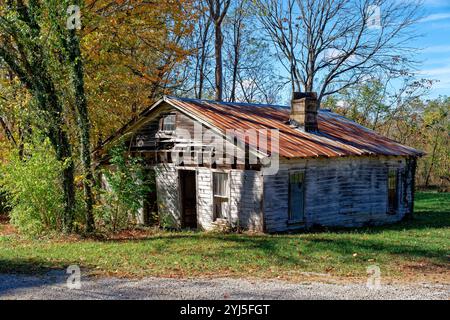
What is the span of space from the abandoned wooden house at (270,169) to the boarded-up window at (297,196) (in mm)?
34

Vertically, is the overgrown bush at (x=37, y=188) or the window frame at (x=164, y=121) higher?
the window frame at (x=164, y=121)

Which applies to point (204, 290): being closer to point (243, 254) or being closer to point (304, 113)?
point (243, 254)

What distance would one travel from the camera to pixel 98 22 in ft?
52.0

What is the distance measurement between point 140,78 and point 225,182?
364 inches

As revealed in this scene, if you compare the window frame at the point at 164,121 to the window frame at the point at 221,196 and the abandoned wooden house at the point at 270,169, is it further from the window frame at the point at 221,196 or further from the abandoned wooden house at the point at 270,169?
the window frame at the point at 221,196

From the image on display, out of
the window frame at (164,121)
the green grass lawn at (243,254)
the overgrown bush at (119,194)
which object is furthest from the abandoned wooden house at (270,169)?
the overgrown bush at (119,194)

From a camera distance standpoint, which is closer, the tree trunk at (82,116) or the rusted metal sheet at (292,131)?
the tree trunk at (82,116)

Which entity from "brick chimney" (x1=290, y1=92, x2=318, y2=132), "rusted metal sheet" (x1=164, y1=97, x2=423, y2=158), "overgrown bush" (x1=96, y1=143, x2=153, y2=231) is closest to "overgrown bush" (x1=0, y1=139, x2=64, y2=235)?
"overgrown bush" (x1=96, y1=143, x2=153, y2=231)

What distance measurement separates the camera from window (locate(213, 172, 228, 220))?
54.4ft

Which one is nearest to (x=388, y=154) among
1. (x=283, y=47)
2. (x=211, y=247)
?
(x=211, y=247)

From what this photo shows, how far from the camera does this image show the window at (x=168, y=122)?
719 inches

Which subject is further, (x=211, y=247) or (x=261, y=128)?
(x=261, y=128)
